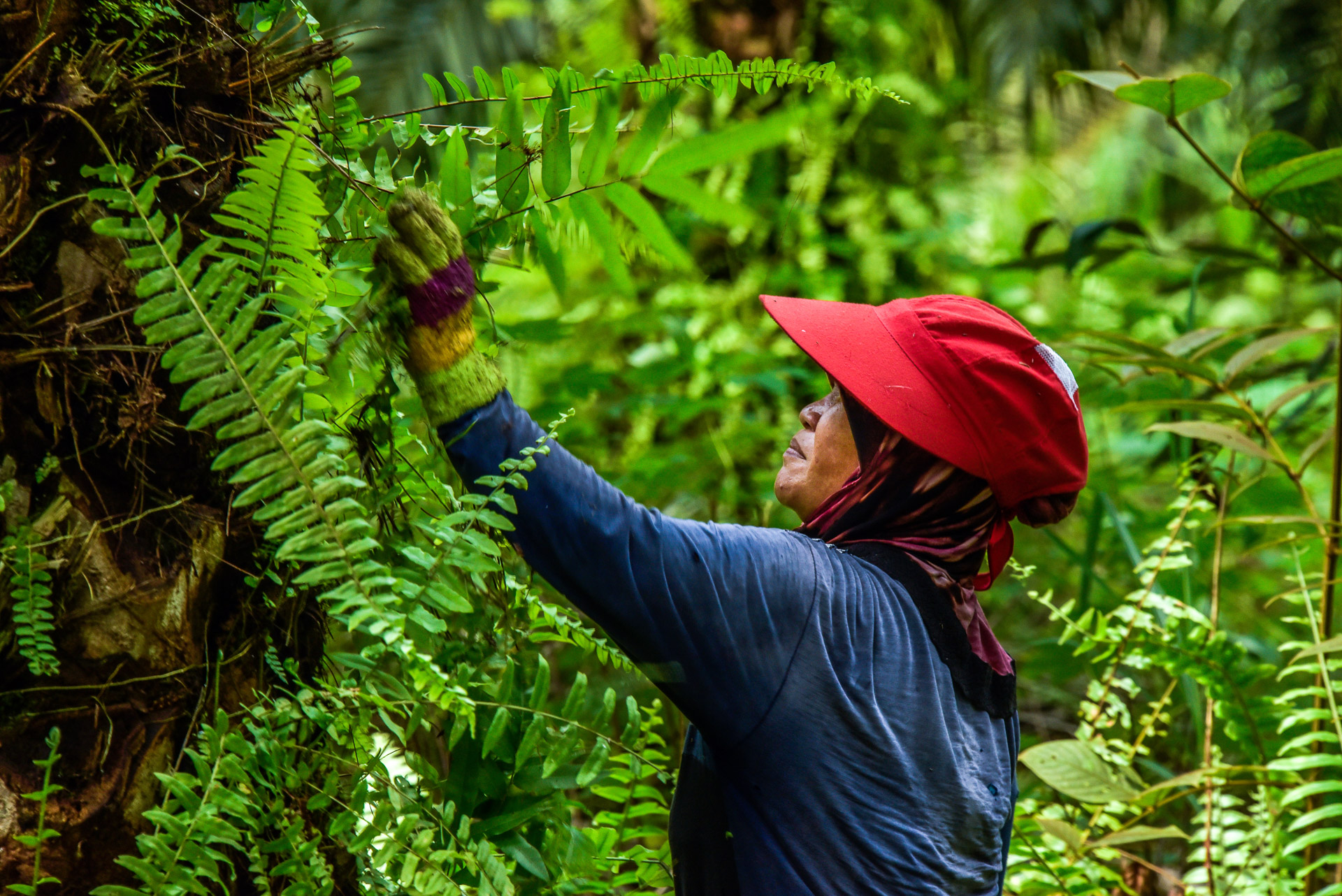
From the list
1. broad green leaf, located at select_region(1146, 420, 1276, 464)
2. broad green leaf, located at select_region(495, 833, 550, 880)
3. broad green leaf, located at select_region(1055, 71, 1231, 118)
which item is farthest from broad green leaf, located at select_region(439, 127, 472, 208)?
broad green leaf, located at select_region(1146, 420, 1276, 464)

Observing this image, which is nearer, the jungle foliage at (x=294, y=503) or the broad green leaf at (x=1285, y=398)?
the jungle foliage at (x=294, y=503)

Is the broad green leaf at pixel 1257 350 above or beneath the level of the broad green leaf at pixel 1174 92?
beneath

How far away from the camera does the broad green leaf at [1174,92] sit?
5.56ft

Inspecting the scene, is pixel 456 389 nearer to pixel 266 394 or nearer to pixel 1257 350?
pixel 266 394

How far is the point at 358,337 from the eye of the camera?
89 cm

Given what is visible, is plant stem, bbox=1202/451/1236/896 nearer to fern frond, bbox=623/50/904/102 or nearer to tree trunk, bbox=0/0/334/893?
fern frond, bbox=623/50/904/102

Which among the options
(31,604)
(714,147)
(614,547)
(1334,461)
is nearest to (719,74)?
(714,147)

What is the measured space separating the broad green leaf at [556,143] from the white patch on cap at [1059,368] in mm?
564

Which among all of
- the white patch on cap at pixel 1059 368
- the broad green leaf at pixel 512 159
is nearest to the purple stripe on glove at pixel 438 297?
the broad green leaf at pixel 512 159

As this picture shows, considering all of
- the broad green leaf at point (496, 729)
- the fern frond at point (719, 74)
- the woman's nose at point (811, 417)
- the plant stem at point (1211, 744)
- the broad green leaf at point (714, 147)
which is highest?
the fern frond at point (719, 74)

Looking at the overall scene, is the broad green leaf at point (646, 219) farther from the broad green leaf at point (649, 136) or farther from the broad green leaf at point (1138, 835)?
the broad green leaf at point (1138, 835)

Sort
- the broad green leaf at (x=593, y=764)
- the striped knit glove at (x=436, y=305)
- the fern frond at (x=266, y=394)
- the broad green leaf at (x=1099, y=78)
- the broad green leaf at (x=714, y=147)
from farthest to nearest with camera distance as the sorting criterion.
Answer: the broad green leaf at (x=1099, y=78)
the broad green leaf at (x=714, y=147)
the broad green leaf at (x=593, y=764)
the striped knit glove at (x=436, y=305)
the fern frond at (x=266, y=394)

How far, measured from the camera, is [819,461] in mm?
1226

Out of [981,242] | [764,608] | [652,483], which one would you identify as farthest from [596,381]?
[981,242]
